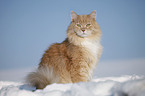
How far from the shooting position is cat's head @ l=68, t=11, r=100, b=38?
14.1 ft

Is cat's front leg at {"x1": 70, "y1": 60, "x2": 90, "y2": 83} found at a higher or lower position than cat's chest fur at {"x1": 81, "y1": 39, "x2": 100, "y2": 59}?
lower

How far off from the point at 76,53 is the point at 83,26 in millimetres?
800

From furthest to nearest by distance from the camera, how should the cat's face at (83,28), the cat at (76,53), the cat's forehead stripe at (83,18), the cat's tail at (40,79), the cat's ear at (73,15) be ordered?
the cat's ear at (73,15) → the cat's forehead stripe at (83,18) → the cat's face at (83,28) → the cat at (76,53) → the cat's tail at (40,79)

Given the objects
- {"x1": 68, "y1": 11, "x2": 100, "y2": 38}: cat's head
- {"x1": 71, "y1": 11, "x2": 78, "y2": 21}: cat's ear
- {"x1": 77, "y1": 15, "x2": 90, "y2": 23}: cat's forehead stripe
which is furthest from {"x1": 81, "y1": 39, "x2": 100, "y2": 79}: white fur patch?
{"x1": 71, "y1": 11, "x2": 78, "y2": 21}: cat's ear

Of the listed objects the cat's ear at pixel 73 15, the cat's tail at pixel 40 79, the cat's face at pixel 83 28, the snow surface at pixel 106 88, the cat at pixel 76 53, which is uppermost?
the cat's ear at pixel 73 15

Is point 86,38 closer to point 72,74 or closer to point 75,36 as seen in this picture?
point 75,36

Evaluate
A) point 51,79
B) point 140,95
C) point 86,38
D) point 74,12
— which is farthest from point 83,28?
point 140,95

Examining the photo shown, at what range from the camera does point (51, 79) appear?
10.7ft

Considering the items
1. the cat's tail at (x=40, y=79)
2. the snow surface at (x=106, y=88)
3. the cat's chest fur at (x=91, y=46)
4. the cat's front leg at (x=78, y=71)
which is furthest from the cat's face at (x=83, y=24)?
the snow surface at (x=106, y=88)

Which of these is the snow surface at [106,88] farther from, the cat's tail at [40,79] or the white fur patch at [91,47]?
the white fur patch at [91,47]

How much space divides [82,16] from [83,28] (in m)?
Answer: 0.49

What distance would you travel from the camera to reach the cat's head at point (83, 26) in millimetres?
4312

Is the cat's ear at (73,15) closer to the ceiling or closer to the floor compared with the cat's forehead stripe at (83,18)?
closer to the ceiling

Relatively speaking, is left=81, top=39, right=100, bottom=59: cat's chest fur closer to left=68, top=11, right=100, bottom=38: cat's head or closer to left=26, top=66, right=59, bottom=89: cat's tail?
left=68, top=11, right=100, bottom=38: cat's head
